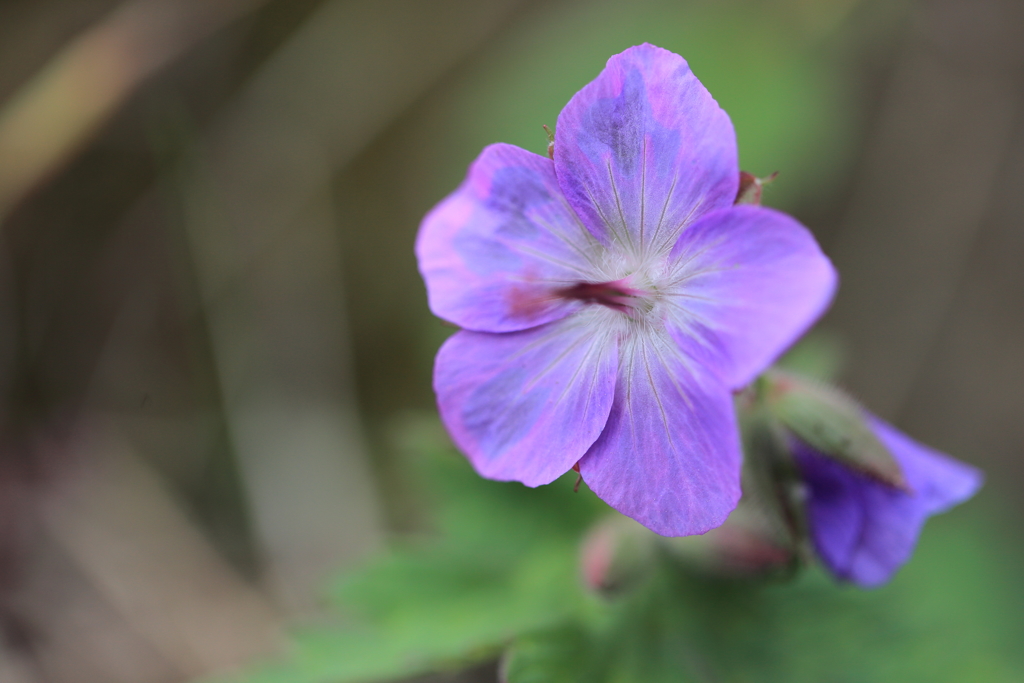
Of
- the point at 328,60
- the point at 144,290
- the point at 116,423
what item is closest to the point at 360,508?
the point at 116,423

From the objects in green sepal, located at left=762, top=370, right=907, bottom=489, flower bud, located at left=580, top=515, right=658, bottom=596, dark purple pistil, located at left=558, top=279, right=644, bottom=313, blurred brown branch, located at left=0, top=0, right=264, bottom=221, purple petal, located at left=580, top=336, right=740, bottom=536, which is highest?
blurred brown branch, located at left=0, top=0, right=264, bottom=221

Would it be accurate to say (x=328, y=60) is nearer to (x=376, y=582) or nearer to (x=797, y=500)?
(x=376, y=582)

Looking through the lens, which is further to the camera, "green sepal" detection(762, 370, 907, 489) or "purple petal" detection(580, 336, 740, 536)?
"green sepal" detection(762, 370, 907, 489)

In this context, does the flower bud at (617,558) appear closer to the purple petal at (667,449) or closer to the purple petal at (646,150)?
the purple petal at (667,449)

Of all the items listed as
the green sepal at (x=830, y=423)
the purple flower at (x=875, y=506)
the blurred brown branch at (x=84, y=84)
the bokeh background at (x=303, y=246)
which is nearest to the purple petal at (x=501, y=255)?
the green sepal at (x=830, y=423)

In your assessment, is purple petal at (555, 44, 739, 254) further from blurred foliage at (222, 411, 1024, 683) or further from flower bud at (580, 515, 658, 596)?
blurred foliage at (222, 411, 1024, 683)

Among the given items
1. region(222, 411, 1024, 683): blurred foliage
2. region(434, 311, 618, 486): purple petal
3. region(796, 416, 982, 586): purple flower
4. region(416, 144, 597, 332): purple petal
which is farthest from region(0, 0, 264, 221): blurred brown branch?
region(796, 416, 982, 586): purple flower
